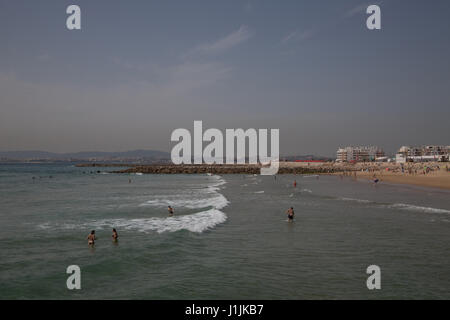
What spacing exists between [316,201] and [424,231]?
14.5m

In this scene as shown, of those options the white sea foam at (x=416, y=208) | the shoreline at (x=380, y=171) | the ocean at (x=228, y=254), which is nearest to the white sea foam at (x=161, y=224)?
the ocean at (x=228, y=254)

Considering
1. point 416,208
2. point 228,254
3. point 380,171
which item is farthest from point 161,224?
point 380,171

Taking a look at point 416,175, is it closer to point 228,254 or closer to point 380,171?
point 380,171

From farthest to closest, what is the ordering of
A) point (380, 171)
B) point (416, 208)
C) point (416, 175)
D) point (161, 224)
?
point (380, 171) < point (416, 175) < point (416, 208) < point (161, 224)

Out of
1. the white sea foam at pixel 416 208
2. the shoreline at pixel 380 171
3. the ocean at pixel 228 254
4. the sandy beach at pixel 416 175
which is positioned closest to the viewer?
the ocean at pixel 228 254

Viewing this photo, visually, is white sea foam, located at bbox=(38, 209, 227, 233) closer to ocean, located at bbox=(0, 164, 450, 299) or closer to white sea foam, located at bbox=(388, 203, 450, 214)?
ocean, located at bbox=(0, 164, 450, 299)

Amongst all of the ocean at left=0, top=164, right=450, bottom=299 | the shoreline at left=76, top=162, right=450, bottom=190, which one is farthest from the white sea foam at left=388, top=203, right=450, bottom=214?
the shoreline at left=76, top=162, right=450, bottom=190

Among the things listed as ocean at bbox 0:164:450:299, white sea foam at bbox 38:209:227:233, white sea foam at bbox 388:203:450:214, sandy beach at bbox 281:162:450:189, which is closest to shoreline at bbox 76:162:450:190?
sandy beach at bbox 281:162:450:189

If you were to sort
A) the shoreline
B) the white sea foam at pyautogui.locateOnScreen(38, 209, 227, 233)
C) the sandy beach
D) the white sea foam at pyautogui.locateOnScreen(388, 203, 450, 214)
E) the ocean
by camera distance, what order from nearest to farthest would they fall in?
the ocean → the white sea foam at pyautogui.locateOnScreen(38, 209, 227, 233) → the white sea foam at pyautogui.locateOnScreen(388, 203, 450, 214) → the sandy beach → the shoreline

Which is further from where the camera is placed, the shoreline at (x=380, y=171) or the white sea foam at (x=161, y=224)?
the shoreline at (x=380, y=171)

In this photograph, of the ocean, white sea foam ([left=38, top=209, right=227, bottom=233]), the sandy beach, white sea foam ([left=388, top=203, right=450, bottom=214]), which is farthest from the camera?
the sandy beach

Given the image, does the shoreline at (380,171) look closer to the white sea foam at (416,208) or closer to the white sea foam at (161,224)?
the white sea foam at (416,208)

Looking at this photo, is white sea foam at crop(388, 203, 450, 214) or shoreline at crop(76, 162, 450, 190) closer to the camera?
white sea foam at crop(388, 203, 450, 214)
